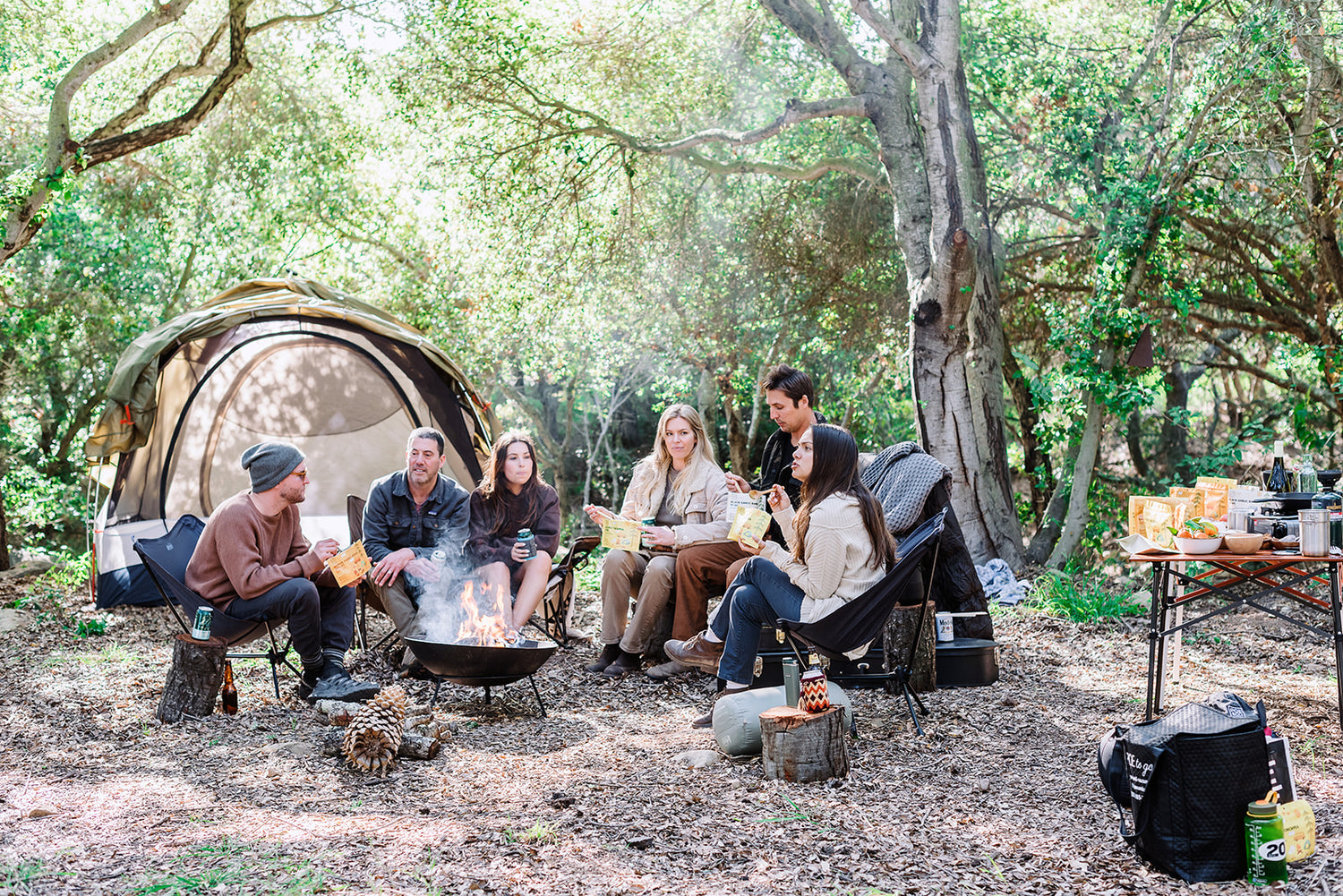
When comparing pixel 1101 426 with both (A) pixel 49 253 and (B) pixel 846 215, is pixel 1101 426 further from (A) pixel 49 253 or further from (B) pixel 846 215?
(A) pixel 49 253

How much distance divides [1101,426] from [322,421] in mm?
5013

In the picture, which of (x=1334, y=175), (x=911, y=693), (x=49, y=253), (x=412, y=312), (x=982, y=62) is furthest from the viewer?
(x=412, y=312)

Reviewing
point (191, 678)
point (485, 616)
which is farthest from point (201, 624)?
point (485, 616)

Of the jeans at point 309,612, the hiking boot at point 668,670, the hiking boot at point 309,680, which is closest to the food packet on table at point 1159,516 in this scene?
the hiking boot at point 668,670

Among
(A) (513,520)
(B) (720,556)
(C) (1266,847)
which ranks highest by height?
(A) (513,520)

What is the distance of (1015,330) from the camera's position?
8.24 metres

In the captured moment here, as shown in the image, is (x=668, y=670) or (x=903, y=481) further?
(x=668, y=670)

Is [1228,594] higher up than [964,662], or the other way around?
[1228,594]

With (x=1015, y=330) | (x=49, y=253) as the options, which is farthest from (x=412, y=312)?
(x=1015, y=330)

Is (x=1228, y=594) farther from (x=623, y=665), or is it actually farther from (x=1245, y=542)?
(x=623, y=665)

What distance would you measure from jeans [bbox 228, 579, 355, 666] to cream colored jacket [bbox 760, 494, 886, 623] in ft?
5.83

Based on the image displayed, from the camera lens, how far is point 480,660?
3.67 meters

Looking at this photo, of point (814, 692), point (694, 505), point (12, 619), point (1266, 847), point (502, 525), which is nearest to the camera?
point (1266, 847)

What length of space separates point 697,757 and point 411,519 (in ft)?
5.97
